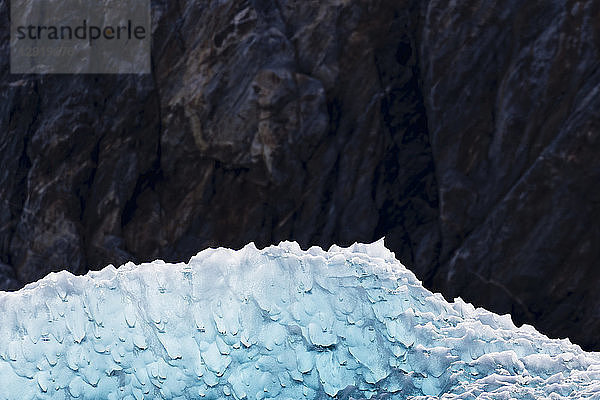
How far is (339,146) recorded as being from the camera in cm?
992

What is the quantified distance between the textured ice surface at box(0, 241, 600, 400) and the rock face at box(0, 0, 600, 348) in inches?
133

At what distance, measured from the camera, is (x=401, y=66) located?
9891 mm

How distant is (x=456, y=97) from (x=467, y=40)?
666 mm

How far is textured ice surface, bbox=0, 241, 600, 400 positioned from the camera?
5.34 metres

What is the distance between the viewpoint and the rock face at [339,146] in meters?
9.06

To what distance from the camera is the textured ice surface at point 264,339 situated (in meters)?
5.34

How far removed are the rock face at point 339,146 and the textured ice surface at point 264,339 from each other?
3.39 metres

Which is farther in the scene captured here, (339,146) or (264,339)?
(339,146)

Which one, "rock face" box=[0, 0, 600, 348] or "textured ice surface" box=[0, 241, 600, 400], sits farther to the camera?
"rock face" box=[0, 0, 600, 348]

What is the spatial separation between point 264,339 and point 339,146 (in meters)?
A: 4.71

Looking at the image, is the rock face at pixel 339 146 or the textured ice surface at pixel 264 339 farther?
the rock face at pixel 339 146

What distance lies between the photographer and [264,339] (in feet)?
18.2

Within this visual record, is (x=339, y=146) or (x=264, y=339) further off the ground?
(x=339, y=146)

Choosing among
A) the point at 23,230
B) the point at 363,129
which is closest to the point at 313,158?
the point at 363,129
